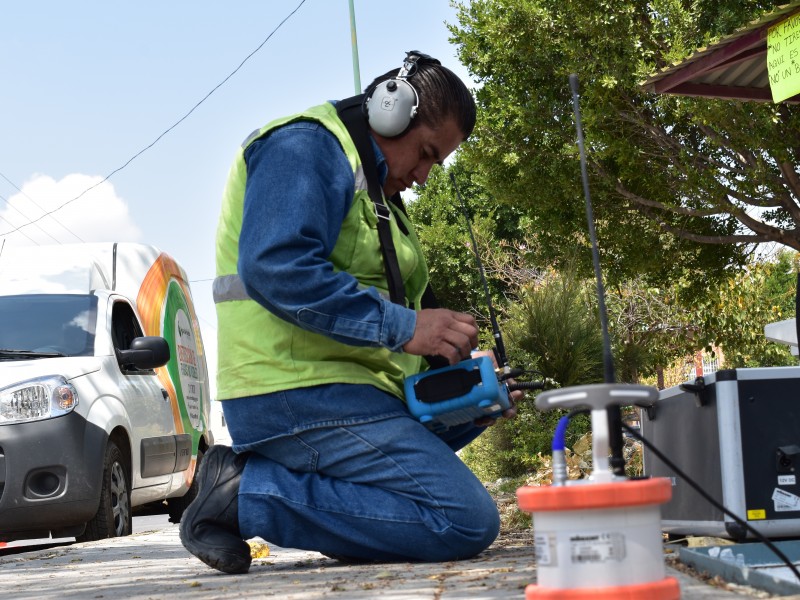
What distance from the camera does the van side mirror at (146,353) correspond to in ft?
24.1

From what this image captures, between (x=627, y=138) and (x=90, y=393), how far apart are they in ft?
23.4

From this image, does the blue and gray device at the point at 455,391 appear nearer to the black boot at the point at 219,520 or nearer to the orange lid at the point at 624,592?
the black boot at the point at 219,520

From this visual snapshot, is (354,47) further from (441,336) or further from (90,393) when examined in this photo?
(441,336)

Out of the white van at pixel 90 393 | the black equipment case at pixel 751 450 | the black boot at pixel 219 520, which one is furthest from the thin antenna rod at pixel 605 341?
the white van at pixel 90 393

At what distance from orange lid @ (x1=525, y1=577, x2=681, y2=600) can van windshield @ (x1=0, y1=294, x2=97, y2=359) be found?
560 centimetres

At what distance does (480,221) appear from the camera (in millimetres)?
24375

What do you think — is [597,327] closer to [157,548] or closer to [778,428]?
[157,548]

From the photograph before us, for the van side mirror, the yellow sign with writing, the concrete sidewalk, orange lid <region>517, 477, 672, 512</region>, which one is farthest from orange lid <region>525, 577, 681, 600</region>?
the van side mirror

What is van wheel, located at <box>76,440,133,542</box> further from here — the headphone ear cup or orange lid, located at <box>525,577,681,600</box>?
orange lid, located at <box>525,577,681,600</box>

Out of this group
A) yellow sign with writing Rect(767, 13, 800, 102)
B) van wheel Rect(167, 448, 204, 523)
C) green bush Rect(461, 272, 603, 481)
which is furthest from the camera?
green bush Rect(461, 272, 603, 481)

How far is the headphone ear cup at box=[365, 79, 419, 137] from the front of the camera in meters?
3.78

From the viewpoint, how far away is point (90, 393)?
22.6 ft

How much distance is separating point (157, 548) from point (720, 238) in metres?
8.77

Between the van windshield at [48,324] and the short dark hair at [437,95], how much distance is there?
400 centimetres
